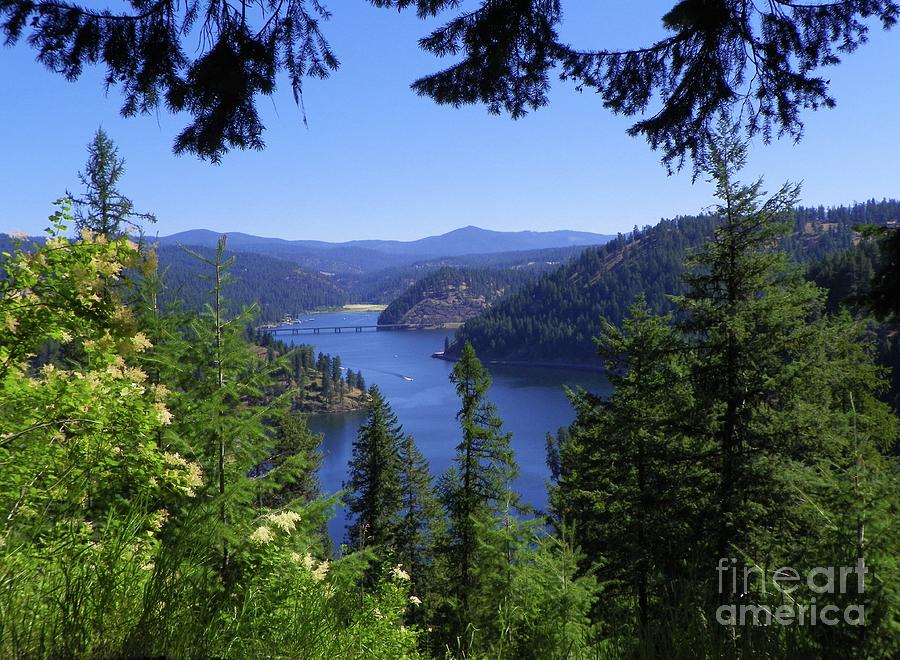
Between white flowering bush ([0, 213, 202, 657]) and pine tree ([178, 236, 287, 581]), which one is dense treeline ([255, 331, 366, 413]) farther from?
white flowering bush ([0, 213, 202, 657])

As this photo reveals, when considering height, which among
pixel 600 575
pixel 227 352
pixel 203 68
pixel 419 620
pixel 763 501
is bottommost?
pixel 419 620

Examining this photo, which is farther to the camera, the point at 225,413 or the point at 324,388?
the point at 324,388

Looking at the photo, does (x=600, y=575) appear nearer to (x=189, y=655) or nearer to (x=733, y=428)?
(x=733, y=428)

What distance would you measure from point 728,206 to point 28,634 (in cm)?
1097

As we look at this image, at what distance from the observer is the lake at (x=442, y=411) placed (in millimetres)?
65438

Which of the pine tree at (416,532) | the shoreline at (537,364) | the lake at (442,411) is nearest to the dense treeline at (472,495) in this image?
the pine tree at (416,532)

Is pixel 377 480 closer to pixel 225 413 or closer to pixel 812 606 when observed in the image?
pixel 225 413

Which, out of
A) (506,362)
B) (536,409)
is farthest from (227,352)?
(506,362)

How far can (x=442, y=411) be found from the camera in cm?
9869

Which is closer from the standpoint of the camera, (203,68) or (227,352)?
(203,68)

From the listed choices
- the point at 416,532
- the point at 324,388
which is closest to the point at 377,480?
the point at 416,532

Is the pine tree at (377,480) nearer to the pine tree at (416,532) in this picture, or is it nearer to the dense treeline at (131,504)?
the pine tree at (416,532)

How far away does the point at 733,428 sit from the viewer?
9758 mm

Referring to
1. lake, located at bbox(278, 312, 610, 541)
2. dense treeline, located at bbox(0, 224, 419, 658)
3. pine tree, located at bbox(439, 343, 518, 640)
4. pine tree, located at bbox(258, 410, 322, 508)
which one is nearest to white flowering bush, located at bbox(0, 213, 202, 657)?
dense treeline, located at bbox(0, 224, 419, 658)
